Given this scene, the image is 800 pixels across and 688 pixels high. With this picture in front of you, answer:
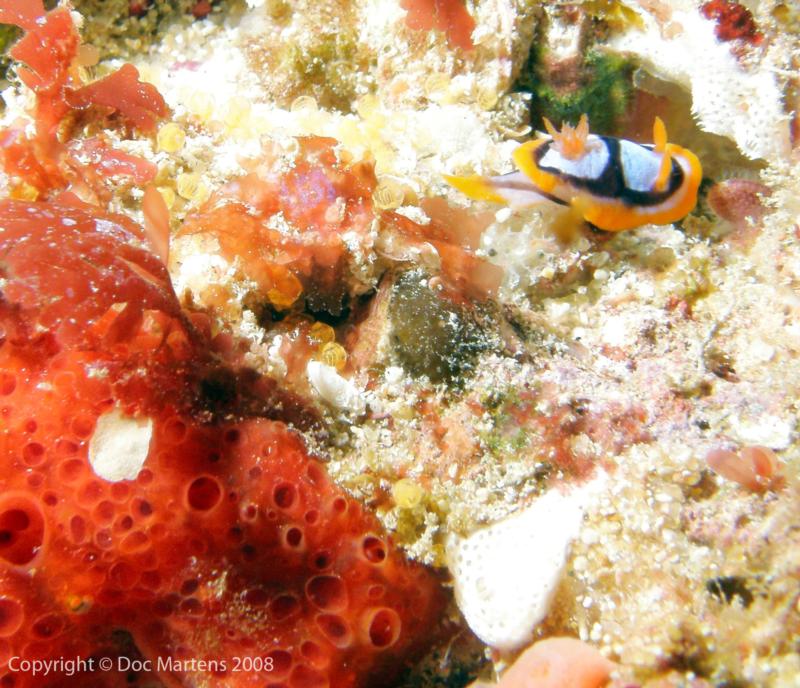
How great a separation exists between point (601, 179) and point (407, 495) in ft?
6.00

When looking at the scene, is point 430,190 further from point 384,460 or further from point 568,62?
point 384,460

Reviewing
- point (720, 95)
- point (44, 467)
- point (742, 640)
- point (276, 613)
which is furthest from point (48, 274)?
point (720, 95)

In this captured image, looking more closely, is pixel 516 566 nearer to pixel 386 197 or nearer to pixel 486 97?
pixel 386 197

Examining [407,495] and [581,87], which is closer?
[407,495]

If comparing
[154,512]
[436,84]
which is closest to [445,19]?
[436,84]

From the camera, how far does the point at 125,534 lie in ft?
6.19

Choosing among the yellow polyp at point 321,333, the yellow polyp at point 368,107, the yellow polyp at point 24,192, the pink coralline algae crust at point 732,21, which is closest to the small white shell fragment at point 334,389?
the yellow polyp at point 321,333

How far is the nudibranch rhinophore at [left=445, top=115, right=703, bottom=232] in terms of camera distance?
278cm

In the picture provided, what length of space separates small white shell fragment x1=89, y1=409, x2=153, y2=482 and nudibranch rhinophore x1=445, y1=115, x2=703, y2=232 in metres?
1.88

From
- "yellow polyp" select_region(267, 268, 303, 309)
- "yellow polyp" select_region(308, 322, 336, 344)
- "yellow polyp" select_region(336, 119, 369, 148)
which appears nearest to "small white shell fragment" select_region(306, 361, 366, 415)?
"yellow polyp" select_region(308, 322, 336, 344)

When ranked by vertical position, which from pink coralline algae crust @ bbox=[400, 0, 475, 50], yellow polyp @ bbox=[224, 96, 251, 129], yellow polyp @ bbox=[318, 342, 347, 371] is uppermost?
pink coralline algae crust @ bbox=[400, 0, 475, 50]

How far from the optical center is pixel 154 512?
75.1 inches

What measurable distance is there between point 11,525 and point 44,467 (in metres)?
0.22

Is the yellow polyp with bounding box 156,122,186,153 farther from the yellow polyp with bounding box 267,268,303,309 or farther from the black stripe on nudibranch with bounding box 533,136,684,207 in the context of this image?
the black stripe on nudibranch with bounding box 533,136,684,207
